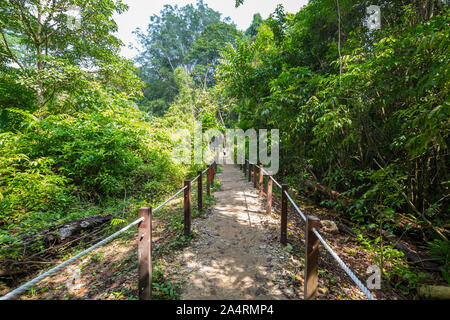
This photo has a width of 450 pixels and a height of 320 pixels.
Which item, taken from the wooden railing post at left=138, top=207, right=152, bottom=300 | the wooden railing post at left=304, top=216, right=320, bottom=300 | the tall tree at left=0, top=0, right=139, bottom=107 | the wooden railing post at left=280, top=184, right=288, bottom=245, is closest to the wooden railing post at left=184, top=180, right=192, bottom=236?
the wooden railing post at left=138, top=207, right=152, bottom=300

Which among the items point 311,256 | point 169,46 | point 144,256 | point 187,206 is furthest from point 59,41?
point 169,46

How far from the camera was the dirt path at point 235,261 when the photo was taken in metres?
2.46

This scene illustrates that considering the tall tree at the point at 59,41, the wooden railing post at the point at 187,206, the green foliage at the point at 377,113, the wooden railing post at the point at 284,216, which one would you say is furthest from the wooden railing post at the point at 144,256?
the tall tree at the point at 59,41

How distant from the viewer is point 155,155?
327 inches

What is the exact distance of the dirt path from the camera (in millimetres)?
2465

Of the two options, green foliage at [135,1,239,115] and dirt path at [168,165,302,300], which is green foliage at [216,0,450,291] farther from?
green foliage at [135,1,239,115]

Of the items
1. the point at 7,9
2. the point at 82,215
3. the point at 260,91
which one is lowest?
the point at 82,215

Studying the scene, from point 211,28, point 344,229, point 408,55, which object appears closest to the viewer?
point 408,55

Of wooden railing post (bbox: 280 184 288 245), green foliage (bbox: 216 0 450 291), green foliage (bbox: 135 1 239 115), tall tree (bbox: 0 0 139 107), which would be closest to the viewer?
green foliage (bbox: 216 0 450 291)

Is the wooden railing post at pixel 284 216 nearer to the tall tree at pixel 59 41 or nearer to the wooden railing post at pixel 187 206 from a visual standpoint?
the wooden railing post at pixel 187 206

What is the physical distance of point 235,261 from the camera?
3145 mm

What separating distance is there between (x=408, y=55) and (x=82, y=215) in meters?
7.51
